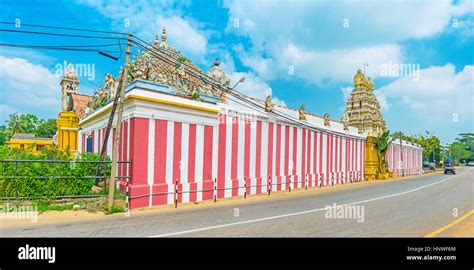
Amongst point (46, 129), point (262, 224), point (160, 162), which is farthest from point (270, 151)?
point (46, 129)

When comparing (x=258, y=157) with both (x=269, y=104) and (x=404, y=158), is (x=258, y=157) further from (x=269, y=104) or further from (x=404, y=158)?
(x=404, y=158)

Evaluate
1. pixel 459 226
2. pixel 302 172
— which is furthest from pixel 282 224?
pixel 302 172

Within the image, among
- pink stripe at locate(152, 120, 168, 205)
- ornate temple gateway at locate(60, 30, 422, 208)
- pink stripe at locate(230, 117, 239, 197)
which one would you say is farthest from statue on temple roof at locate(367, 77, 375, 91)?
pink stripe at locate(152, 120, 168, 205)

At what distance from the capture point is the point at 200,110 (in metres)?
13.2

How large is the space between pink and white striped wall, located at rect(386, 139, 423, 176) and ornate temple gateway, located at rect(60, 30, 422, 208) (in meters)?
19.9

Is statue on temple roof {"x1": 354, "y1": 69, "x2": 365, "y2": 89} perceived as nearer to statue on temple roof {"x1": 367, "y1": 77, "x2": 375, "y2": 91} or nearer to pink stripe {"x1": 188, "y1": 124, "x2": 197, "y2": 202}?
statue on temple roof {"x1": 367, "y1": 77, "x2": 375, "y2": 91}

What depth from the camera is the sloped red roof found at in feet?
88.5

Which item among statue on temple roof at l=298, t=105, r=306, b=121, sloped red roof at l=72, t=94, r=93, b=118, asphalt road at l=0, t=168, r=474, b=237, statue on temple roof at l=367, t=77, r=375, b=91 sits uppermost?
statue on temple roof at l=367, t=77, r=375, b=91

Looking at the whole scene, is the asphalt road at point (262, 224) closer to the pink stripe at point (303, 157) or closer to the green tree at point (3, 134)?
the pink stripe at point (303, 157)

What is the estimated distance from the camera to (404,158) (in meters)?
43.4

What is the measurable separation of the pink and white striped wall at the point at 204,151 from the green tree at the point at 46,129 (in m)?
57.3

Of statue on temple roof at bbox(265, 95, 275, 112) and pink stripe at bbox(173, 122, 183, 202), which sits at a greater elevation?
statue on temple roof at bbox(265, 95, 275, 112)
